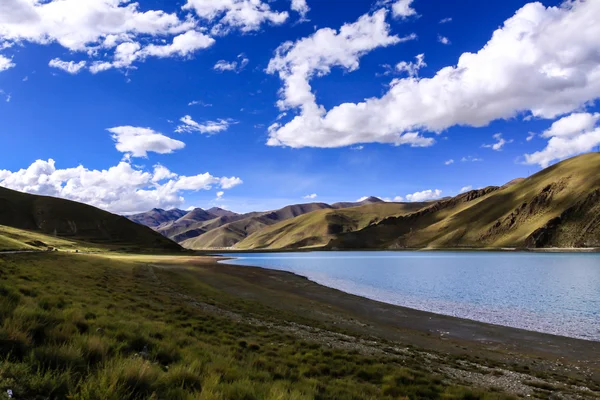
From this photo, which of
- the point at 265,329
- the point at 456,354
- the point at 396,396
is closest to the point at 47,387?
the point at 396,396

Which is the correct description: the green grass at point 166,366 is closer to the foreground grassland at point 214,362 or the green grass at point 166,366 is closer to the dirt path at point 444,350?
the foreground grassland at point 214,362

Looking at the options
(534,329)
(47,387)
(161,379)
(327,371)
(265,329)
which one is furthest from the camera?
(534,329)

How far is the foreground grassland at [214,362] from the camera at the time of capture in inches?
231

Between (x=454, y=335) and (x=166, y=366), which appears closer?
(x=166, y=366)

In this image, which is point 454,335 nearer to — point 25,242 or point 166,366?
point 166,366

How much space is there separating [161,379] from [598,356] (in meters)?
21.8

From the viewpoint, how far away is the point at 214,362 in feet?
29.5

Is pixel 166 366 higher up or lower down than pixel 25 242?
higher up

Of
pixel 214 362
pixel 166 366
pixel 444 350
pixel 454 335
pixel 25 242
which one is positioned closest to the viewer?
pixel 166 366

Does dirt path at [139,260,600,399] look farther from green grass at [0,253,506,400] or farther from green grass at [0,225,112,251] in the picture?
green grass at [0,225,112,251]

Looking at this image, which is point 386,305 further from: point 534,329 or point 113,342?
point 113,342

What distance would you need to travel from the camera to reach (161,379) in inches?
250

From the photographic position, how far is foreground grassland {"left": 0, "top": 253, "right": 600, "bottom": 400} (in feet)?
19.2

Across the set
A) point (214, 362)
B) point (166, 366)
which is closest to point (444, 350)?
point (214, 362)
